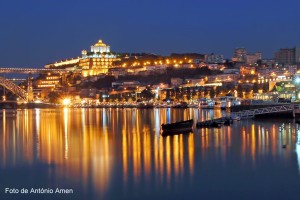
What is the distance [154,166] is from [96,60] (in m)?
79.7

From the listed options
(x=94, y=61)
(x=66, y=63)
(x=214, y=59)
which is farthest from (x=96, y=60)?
(x=214, y=59)

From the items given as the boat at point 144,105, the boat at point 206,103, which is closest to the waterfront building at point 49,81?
the boat at point 144,105

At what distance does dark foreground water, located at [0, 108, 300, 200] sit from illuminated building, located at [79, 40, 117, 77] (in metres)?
A: 70.0

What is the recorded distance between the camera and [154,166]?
43.0ft

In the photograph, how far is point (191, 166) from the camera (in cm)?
1309

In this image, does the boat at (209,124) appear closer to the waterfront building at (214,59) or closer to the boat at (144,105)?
the boat at (144,105)

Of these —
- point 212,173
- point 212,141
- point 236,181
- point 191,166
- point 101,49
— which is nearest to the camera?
point 236,181

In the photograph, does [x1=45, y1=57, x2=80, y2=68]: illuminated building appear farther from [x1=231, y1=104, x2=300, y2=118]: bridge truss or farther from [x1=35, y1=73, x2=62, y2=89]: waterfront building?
[x1=231, y1=104, x2=300, y2=118]: bridge truss

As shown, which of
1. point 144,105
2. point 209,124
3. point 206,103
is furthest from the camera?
point 144,105

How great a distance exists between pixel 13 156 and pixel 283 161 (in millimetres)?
6731

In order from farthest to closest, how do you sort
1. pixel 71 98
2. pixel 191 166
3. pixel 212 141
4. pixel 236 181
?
pixel 71 98, pixel 212 141, pixel 191 166, pixel 236 181

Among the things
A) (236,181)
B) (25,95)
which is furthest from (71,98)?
(236,181)

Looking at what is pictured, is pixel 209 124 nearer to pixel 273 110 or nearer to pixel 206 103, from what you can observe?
pixel 273 110

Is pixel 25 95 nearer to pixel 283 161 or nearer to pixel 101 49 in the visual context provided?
pixel 101 49
